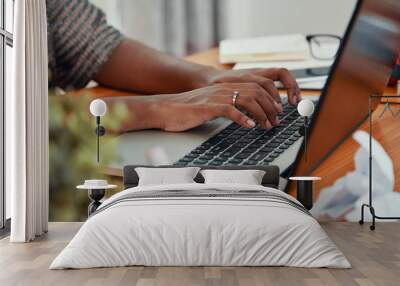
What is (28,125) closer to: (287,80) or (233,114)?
(233,114)

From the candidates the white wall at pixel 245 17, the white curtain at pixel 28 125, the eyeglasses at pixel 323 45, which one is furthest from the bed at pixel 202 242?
the white wall at pixel 245 17

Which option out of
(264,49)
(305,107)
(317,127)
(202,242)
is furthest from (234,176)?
(202,242)

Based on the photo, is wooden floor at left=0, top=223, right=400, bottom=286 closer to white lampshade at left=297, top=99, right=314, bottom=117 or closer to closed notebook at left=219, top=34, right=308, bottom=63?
white lampshade at left=297, top=99, right=314, bottom=117

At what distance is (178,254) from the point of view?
12.8 feet

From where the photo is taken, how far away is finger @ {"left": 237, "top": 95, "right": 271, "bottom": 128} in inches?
236

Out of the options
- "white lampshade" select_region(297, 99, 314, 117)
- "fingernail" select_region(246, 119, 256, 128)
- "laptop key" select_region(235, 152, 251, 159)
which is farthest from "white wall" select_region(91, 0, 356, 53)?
"laptop key" select_region(235, 152, 251, 159)

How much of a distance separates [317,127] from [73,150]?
8.26 ft

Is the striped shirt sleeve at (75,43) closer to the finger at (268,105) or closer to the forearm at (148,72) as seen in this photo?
the forearm at (148,72)

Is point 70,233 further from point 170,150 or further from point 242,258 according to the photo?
point 242,258

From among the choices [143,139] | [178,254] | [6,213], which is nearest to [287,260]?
[178,254]

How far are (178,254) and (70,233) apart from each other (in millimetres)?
2041

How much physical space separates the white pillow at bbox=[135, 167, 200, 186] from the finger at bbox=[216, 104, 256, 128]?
599mm

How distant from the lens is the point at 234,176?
5730 millimetres

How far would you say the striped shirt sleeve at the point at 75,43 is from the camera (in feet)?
20.4
